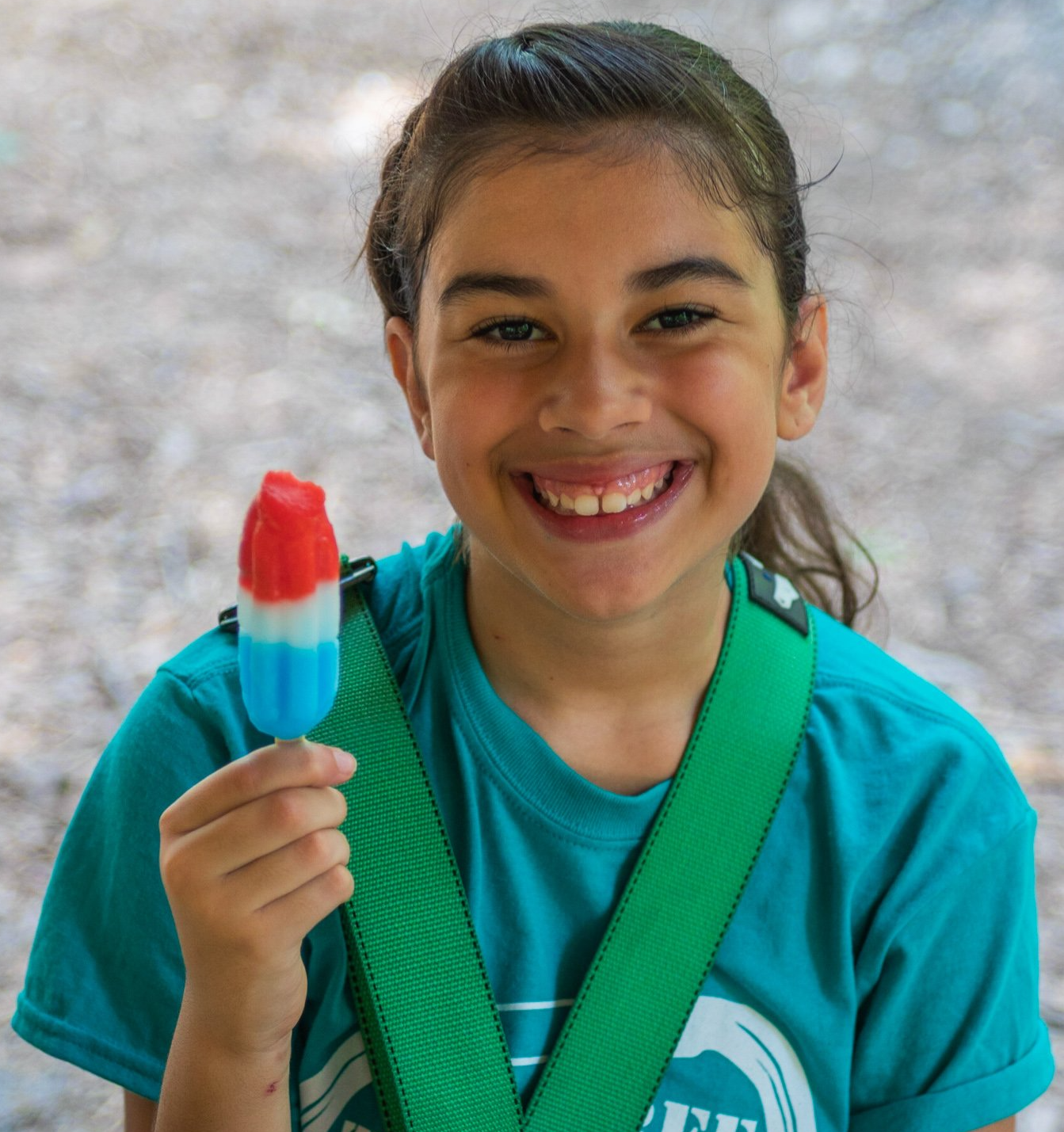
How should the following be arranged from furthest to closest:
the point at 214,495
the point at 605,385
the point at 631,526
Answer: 1. the point at 214,495
2. the point at 631,526
3. the point at 605,385

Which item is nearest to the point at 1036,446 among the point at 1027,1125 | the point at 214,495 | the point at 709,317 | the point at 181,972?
the point at 1027,1125

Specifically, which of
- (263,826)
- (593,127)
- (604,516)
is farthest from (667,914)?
(593,127)

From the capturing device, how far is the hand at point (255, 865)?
120cm

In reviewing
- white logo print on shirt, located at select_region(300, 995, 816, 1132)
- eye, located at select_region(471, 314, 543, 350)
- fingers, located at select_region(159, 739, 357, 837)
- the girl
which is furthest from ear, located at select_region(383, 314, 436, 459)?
white logo print on shirt, located at select_region(300, 995, 816, 1132)

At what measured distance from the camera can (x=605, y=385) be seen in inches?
55.7

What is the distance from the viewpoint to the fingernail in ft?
3.97

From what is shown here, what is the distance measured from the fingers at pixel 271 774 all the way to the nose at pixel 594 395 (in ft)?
1.37

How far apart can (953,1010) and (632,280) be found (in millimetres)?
879

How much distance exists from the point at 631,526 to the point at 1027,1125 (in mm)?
1486

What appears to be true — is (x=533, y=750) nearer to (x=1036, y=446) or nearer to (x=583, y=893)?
(x=583, y=893)

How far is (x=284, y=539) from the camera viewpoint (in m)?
1.14

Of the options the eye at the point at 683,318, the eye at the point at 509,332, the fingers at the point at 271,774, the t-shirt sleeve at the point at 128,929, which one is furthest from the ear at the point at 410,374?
the fingers at the point at 271,774

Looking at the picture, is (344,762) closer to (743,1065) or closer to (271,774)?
(271,774)

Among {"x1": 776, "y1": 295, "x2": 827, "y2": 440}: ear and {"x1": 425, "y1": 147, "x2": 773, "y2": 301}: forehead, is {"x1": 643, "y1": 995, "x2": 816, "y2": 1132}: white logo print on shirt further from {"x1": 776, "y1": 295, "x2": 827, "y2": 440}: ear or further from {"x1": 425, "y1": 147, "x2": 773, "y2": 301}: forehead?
{"x1": 425, "y1": 147, "x2": 773, "y2": 301}: forehead
